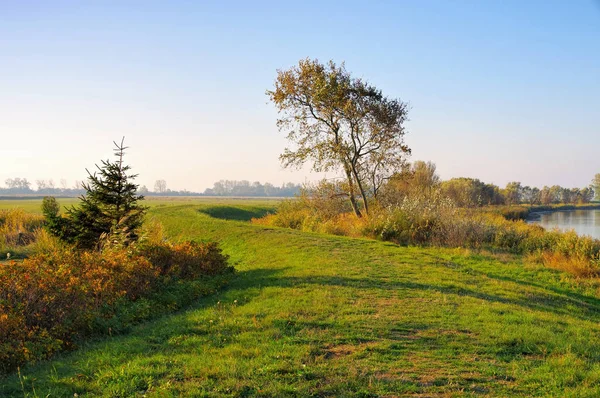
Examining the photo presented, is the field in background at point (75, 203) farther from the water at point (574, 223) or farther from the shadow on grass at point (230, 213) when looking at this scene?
the water at point (574, 223)

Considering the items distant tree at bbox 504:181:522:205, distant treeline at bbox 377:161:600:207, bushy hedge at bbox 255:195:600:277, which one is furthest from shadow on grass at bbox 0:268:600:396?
distant tree at bbox 504:181:522:205

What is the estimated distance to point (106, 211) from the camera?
50.3 ft

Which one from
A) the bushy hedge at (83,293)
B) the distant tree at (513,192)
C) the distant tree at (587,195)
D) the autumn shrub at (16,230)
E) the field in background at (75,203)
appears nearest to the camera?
the bushy hedge at (83,293)

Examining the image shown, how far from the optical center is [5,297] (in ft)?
25.6

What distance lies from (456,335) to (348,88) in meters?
19.2

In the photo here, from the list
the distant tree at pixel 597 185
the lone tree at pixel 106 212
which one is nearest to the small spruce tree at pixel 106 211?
the lone tree at pixel 106 212

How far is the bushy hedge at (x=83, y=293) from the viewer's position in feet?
21.4

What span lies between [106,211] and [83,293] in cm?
768

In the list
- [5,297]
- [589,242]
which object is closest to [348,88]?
[589,242]

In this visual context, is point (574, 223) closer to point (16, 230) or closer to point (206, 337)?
point (206, 337)

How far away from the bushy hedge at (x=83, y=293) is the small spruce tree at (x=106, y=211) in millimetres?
2957

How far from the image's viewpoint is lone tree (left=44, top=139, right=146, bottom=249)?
A: 578 inches

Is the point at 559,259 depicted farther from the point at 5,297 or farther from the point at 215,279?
the point at 5,297

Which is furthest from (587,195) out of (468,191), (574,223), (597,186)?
(468,191)
